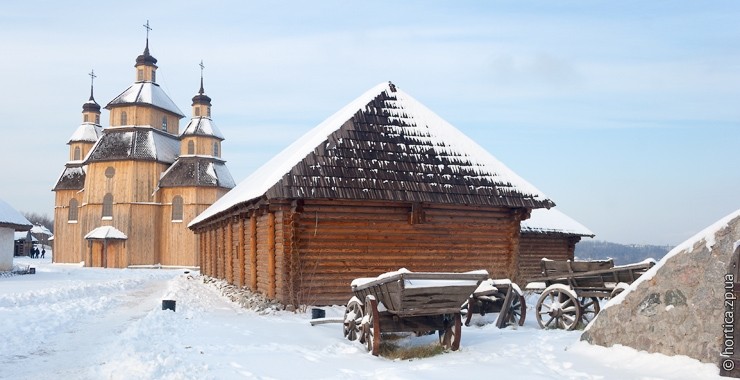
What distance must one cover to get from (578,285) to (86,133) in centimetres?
5217

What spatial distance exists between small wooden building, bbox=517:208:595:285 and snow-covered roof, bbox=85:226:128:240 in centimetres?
3124

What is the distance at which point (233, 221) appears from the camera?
→ 63.3 feet

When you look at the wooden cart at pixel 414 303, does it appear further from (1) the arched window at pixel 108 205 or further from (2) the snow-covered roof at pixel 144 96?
(2) the snow-covered roof at pixel 144 96

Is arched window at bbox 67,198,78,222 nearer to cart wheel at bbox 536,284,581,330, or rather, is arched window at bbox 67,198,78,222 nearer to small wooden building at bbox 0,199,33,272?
small wooden building at bbox 0,199,33,272

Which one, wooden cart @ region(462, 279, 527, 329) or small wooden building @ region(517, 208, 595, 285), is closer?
wooden cart @ region(462, 279, 527, 329)

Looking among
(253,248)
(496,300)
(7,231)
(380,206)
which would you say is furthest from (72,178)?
(496,300)

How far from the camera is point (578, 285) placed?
1105 centimetres

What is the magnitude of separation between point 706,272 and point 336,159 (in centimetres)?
823

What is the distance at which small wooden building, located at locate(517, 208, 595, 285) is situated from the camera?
2162 cm

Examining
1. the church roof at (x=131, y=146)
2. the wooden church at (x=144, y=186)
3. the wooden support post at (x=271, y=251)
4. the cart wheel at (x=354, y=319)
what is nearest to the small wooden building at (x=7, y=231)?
the wooden church at (x=144, y=186)

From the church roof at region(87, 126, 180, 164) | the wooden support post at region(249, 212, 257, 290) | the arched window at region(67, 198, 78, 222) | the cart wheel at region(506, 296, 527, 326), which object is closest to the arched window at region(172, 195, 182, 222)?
the church roof at region(87, 126, 180, 164)

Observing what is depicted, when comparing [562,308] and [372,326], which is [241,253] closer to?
[562,308]

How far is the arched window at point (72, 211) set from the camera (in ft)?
165

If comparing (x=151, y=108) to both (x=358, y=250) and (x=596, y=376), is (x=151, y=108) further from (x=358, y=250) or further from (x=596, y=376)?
(x=596, y=376)
